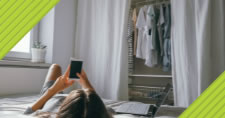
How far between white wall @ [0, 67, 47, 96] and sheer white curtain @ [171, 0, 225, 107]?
154cm

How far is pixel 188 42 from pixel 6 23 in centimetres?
205

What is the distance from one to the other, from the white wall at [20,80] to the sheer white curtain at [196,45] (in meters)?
1.54

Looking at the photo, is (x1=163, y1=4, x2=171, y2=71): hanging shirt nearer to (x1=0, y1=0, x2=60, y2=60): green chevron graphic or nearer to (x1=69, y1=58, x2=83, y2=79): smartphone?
(x1=69, y1=58, x2=83, y2=79): smartphone

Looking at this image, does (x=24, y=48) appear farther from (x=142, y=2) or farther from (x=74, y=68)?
(x=142, y=2)

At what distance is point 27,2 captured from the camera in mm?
222

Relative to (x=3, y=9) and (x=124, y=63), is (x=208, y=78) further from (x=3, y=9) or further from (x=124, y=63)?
(x=3, y=9)

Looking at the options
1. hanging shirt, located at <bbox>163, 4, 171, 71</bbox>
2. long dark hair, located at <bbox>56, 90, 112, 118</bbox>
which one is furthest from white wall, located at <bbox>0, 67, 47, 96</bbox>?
long dark hair, located at <bbox>56, 90, 112, 118</bbox>

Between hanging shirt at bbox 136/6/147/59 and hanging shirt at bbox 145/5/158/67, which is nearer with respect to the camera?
hanging shirt at bbox 145/5/158/67

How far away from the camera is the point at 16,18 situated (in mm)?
219

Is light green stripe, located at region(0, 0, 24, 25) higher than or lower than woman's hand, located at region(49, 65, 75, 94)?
higher

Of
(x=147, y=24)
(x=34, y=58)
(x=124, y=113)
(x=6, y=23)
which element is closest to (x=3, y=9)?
(x=6, y=23)

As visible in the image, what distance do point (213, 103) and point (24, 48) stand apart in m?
2.51

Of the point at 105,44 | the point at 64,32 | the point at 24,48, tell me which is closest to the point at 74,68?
the point at 105,44

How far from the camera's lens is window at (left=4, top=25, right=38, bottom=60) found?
226 cm
